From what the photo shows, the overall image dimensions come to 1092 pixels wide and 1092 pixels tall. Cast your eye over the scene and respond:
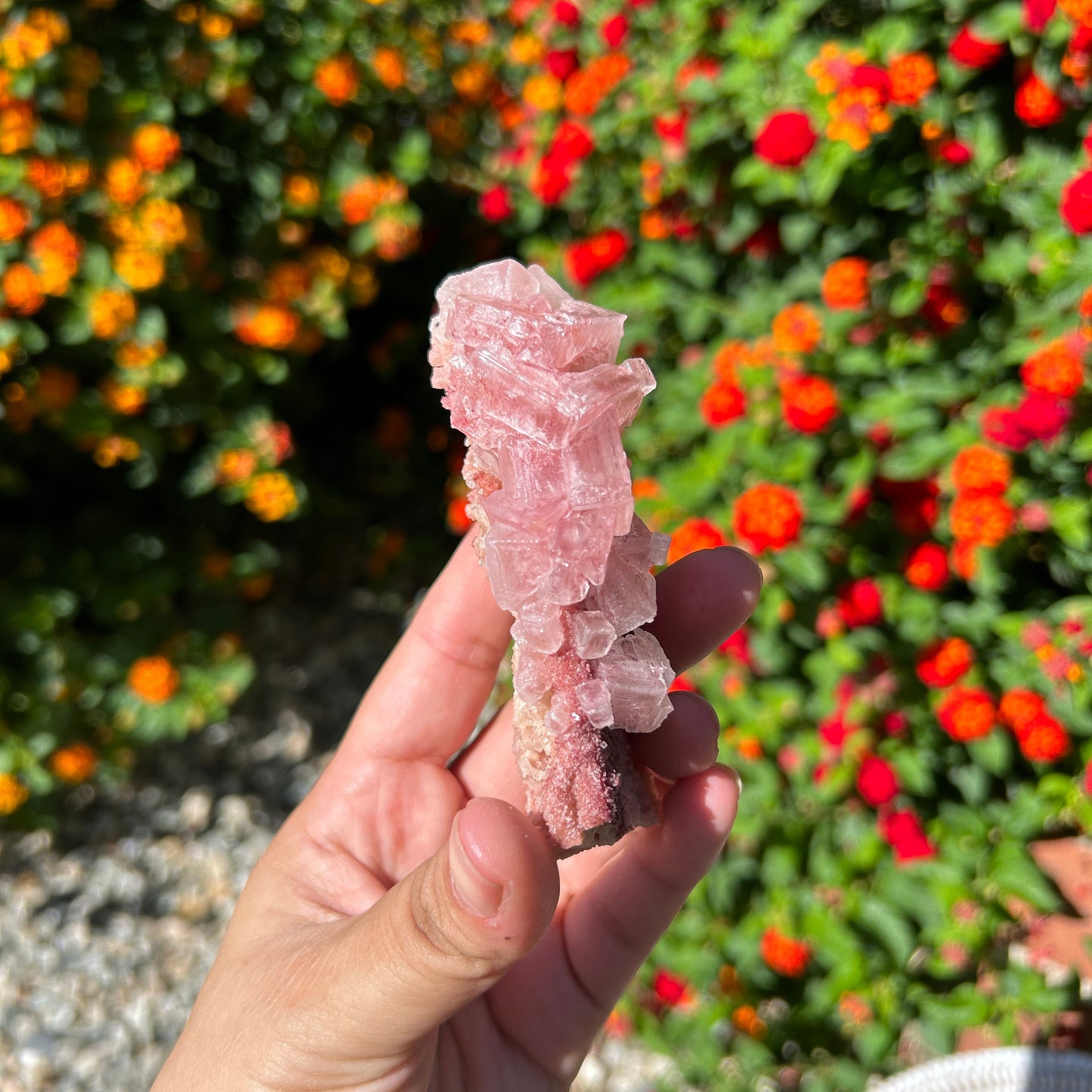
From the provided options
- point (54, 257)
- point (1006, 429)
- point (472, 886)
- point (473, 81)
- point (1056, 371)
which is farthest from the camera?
point (473, 81)

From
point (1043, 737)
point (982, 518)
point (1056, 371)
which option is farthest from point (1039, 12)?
point (1043, 737)

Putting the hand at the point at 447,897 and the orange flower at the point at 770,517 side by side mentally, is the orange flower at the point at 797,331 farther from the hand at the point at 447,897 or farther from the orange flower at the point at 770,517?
the hand at the point at 447,897

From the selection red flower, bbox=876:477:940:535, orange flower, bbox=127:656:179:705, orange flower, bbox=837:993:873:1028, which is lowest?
orange flower, bbox=837:993:873:1028

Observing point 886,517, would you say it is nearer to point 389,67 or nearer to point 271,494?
point 271,494

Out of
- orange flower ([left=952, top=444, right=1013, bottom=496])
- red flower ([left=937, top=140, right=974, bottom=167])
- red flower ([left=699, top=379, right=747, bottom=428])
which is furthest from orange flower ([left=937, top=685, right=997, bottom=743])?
red flower ([left=937, top=140, right=974, bottom=167])

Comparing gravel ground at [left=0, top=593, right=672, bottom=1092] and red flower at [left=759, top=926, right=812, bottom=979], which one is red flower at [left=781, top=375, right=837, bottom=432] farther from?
gravel ground at [left=0, top=593, right=672, bottom=1092]
